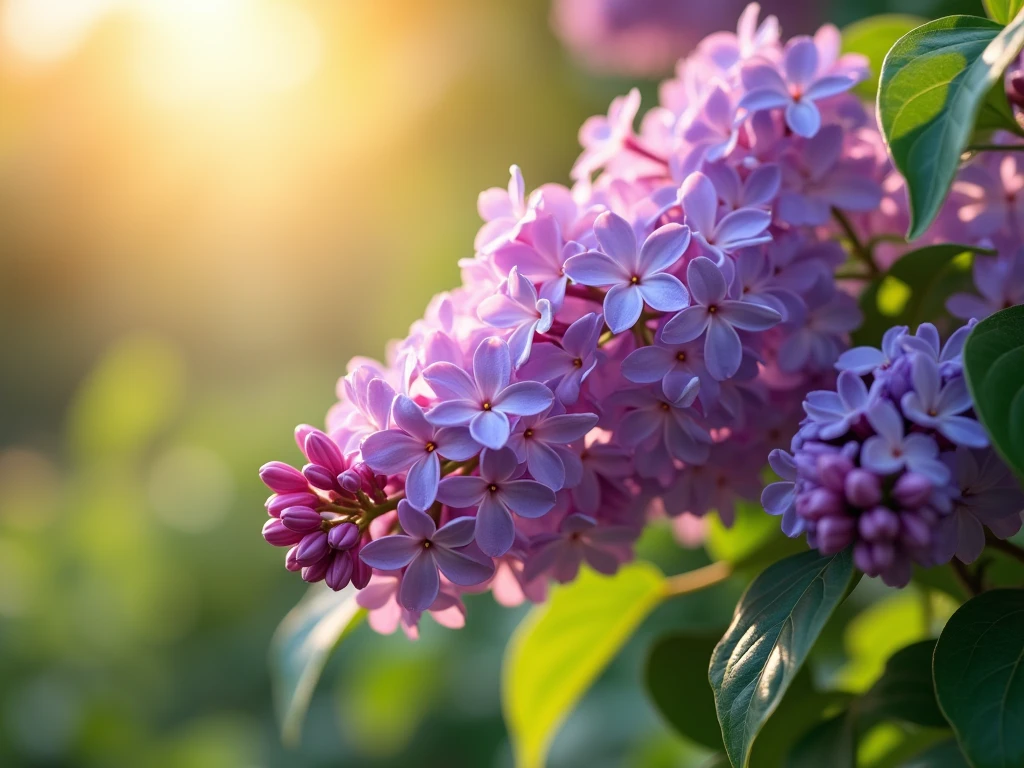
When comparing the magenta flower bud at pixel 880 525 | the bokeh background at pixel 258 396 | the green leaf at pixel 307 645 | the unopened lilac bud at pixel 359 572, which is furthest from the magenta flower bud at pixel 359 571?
the bokeh background at pixel 258 396

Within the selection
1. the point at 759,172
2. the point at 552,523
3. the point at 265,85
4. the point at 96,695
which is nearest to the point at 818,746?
the point at 552,523

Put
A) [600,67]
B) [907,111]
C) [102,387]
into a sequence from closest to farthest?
[907,111]
[600,67]
[102,387]

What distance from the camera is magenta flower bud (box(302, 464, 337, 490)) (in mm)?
443

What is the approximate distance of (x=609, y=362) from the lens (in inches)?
18.9

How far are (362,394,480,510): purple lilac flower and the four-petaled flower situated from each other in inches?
0.5

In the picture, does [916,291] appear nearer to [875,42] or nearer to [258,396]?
[875,42]

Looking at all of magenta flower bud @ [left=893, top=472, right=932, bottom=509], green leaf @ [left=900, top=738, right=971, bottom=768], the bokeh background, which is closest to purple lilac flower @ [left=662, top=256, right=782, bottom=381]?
magenta flower bud @ [left=893, top=472, right=932, bottom=509]

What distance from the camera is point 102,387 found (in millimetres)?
1808

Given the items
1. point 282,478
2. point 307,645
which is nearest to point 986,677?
point 282,478

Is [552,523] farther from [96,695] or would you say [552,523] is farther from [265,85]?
[265,85]

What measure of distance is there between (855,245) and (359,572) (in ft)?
1.06

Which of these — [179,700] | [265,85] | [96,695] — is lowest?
[179,700]

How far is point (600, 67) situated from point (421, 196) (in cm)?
57

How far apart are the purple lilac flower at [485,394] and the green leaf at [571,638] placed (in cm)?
30
